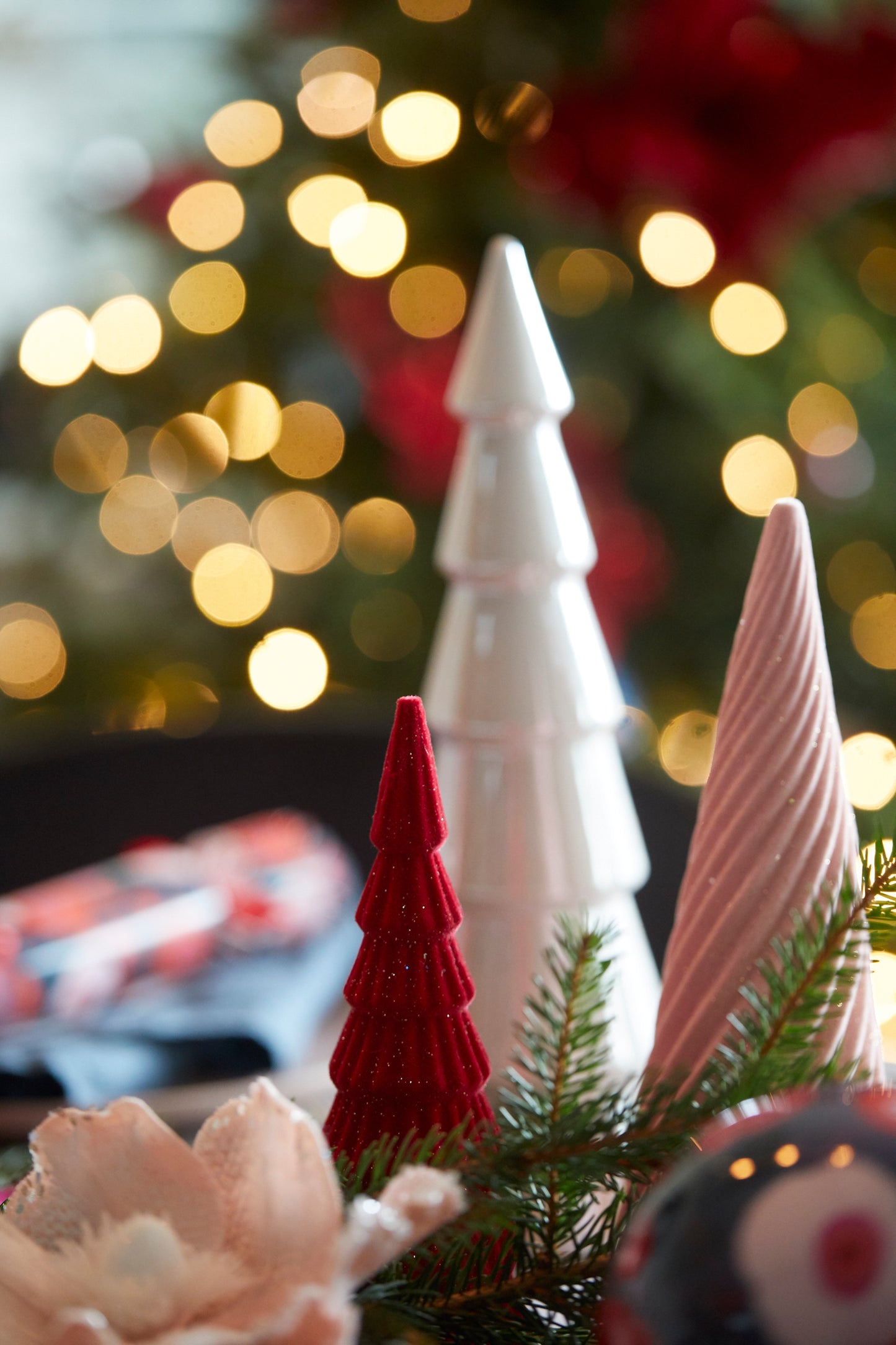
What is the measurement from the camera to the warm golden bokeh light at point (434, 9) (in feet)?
3.72

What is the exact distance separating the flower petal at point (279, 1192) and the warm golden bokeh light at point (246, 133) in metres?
1.21

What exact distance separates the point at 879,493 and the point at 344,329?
0.57 metres

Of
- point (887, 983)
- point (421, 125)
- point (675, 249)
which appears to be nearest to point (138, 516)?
point (421, 125)

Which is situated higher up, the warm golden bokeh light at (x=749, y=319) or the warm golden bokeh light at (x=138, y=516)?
the warm golden bokeh light at (x=749, y=319)

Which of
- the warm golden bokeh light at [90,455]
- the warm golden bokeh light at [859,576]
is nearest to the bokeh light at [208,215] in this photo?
the warm golden bokeh light at [90,455]

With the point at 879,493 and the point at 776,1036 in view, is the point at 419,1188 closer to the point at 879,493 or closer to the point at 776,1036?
the point at 776,1036

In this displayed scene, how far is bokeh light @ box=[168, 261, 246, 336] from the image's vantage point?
1304mm

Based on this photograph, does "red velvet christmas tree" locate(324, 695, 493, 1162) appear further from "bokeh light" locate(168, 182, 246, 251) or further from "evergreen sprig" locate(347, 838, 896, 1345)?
"bokeh light" locate(168, 182, 246, 251)

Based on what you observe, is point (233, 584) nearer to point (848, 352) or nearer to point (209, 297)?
point (209, 297)

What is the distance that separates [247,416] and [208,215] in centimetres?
21

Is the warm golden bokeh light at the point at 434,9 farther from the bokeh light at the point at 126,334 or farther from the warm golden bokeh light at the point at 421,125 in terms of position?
the bokeh light at the point at 126,334

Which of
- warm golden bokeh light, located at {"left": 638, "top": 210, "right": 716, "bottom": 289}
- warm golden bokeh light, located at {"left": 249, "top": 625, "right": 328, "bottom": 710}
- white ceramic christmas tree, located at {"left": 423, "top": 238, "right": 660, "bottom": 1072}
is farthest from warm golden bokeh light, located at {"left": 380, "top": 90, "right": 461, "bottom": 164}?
white ceramic christmas tree, located at {"left": 423, "top": 238, "right": 660, "bottom": 1072}

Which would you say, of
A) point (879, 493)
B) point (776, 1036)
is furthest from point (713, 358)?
point (776, 1036)

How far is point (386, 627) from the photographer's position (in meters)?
1.36
